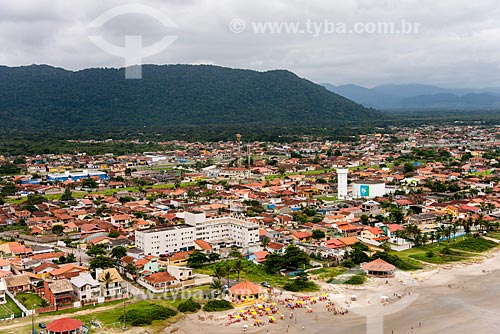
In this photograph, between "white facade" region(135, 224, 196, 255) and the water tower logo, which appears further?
the water tower logo

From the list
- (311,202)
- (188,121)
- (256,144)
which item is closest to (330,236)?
(311,202)

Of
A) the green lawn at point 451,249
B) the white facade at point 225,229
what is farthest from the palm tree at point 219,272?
the green lawn at point 451,249

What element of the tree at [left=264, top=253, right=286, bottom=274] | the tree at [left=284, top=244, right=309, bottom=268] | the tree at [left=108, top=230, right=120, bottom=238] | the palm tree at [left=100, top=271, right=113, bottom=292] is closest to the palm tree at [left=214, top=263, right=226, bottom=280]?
the tree at [left=264, top=253, right=286, bottom=274]

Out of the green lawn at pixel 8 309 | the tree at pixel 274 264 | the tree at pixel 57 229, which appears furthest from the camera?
the tree at pixel 57 229

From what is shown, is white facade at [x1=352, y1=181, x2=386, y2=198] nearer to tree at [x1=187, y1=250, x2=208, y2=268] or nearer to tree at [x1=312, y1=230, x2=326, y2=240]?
tree at [x1=312, y1=230, x2=326, y2=240]

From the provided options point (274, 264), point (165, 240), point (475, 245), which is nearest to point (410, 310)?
point (274, 264)

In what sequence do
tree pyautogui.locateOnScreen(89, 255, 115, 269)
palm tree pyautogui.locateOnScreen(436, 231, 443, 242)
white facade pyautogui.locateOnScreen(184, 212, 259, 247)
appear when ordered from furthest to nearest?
1. palm tree pyautogui.locateOnScreen(436, 231, 443, 242)
2. white facade pyautogui.locateOnScreen(184, 212, 259, 247)
3. tree pyautogui.locateOnScreen(89, 255, 115, 269)

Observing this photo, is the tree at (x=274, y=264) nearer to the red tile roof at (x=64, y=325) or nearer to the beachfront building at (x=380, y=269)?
the beachfront building at (x=380, y=269)

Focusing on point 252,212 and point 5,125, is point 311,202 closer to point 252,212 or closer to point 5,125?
point 252,212

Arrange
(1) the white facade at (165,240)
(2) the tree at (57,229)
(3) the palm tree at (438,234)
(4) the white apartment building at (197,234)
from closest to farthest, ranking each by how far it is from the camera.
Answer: (1) the white facade at (165,240), (4) the white apartment building at (197,234), (3) the palm tree at (438,234), (2) the tree at (57,229)
